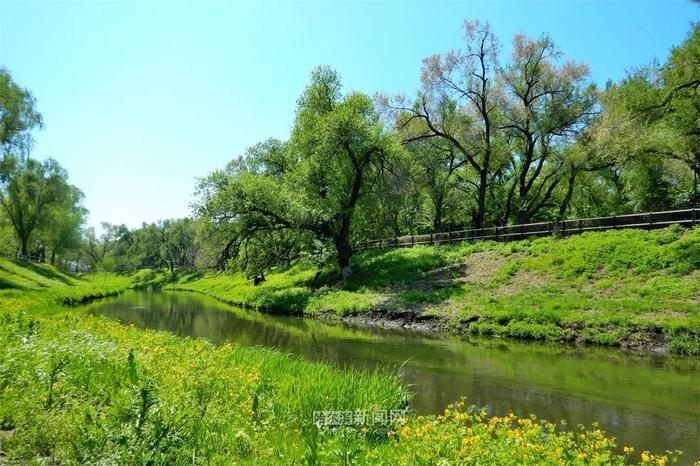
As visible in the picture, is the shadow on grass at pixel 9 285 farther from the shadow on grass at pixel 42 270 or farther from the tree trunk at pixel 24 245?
the tree trunk at pixel 24 245

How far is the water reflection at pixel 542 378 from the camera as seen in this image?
9.00 m

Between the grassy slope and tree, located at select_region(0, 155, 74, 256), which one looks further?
tree, located at select_region(0, 155, 74, 256)

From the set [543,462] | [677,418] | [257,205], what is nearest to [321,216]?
[257,205]

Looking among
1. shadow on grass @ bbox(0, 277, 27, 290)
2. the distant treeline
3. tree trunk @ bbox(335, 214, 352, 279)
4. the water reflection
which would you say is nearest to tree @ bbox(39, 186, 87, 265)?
the distant treeline

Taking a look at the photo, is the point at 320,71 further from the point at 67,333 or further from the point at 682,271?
the point at 67,333

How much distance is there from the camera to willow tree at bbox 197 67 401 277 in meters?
31.3

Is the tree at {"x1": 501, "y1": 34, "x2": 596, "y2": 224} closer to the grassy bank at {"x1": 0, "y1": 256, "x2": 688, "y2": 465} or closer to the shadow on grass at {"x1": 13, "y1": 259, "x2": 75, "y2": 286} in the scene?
the grassy bank at {"x1": 0, "y1": 256, "x2": 688, "y2": 465}

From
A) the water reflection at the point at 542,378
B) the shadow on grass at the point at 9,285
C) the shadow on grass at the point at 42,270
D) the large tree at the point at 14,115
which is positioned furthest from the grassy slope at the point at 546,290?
the shadow on grass at the point at 42,270

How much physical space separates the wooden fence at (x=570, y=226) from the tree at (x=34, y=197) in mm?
53922

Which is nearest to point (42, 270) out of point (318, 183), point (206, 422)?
point (318, 183)

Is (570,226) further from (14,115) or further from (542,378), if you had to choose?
(14,115)

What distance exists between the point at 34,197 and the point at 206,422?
7308 centimetres

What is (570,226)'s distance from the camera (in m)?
29.3

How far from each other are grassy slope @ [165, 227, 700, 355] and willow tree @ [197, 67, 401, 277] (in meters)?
4.83
